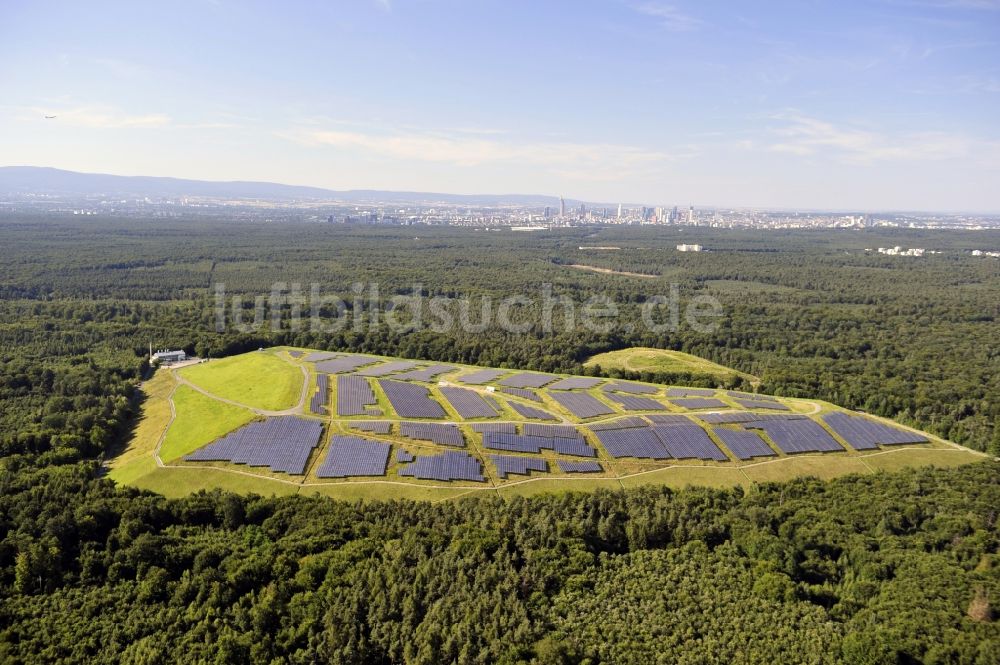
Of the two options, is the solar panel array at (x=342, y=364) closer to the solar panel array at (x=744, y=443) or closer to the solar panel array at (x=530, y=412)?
the solar panel array at (x=530, y=412)

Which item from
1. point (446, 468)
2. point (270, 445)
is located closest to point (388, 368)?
point (270, 445)

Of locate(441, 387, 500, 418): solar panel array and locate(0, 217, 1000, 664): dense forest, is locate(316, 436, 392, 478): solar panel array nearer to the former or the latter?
locate(0, 217, 1000, 664): dense forest

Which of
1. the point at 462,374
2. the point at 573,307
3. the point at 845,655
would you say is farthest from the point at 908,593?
the point at 573,307

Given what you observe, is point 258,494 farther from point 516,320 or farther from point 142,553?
point 516,320

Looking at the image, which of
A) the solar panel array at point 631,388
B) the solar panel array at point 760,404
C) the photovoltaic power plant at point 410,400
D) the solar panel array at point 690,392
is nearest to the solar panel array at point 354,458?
the photovoltaic power plant at point 410,400

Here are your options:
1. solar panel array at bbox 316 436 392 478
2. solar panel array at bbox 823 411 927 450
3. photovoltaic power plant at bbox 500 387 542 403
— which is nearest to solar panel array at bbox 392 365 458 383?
photovoltaic power plant at bbox 500 387 542 403
